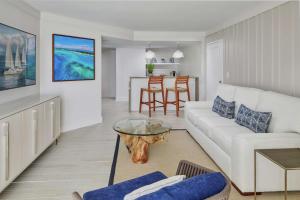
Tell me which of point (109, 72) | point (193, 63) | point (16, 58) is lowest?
point (16, 58)

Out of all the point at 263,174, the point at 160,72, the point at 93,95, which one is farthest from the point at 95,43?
the point at 160,72

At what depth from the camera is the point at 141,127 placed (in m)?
3.56

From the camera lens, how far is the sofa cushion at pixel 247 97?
348cm

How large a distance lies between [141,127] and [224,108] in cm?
144

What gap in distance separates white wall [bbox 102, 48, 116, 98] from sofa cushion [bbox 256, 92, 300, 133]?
8081mm

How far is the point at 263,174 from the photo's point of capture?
2375mm

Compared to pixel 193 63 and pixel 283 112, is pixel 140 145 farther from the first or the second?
pixel 193 63

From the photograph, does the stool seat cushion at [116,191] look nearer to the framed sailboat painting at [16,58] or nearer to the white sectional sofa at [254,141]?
the white sectional sofa at [254,141]

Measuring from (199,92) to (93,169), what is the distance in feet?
16.7

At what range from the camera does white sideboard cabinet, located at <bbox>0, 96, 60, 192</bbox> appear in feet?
7.65

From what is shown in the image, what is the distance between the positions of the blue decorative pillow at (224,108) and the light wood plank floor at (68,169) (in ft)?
6.12

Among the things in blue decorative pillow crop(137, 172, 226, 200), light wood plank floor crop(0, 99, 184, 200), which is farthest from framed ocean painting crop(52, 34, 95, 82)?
blue decorative pillow crop(137, 172, 226, 200)

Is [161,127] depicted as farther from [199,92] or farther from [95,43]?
[199,92]

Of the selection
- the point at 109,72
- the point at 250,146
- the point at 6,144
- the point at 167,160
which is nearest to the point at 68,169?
the point at 6,144
